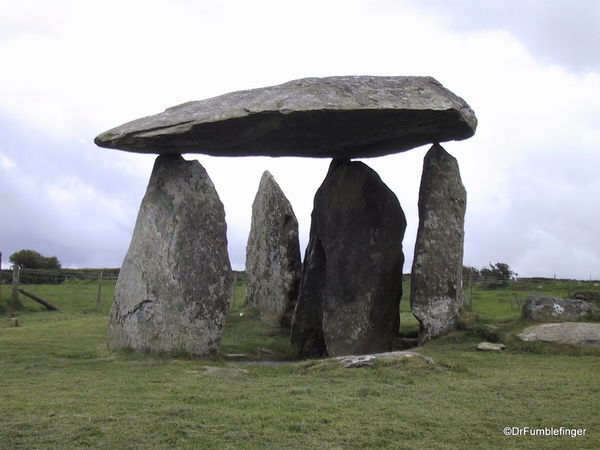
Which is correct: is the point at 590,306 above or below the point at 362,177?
below

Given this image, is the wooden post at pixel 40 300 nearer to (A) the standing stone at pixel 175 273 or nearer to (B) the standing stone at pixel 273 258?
(B) the standing stone at pixel 273 258

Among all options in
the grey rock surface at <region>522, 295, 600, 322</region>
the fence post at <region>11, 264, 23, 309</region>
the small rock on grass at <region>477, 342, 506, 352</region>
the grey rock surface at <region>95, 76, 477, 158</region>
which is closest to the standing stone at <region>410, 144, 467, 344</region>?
the grey rock surface at <region>95, 76, 477, 158</region>

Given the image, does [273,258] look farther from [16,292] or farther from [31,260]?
[31,260]

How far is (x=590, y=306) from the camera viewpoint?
13211mm

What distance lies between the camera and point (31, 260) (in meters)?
35.5

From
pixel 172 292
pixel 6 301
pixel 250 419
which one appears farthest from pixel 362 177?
pixel 6 301

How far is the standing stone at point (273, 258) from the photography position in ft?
57.6

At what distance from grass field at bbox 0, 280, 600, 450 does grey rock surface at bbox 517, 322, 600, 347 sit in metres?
0.23

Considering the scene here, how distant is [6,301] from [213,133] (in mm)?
11753

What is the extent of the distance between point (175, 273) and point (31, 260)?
25.9m

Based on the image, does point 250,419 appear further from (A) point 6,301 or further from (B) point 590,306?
(A) point 6,301

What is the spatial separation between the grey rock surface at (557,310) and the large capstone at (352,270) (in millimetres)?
2735

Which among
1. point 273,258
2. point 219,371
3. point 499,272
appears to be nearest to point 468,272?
point 499,272

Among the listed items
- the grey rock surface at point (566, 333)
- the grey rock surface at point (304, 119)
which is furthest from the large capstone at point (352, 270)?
the grey rock surface at point (566, 333)
